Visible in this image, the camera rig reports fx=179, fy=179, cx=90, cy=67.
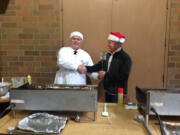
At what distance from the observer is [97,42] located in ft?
8.23

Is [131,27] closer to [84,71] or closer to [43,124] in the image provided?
[84,71]

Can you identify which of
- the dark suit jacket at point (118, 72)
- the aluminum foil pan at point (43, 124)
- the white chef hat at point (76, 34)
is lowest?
the aluminum foil pan at point (43, 124)

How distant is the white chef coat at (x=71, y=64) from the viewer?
86.7 inches

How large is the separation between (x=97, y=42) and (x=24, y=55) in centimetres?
107

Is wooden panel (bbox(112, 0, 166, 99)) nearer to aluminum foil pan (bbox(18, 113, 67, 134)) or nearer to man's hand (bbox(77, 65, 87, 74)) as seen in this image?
man's hand (bbox(77, 65, 87, 74))

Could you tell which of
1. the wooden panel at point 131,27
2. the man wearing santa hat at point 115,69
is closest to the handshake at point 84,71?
the man wearing santa hat at point 115,69

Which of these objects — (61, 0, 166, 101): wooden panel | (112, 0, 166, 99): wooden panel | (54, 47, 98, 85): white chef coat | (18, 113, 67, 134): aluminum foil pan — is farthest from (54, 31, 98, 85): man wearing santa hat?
(18, 113, 67, 134): aluminum foil pan

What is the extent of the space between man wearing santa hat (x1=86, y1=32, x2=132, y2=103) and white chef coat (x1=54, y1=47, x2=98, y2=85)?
0.20 m

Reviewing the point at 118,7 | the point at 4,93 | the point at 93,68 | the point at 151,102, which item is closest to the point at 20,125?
→ the point at 4,93

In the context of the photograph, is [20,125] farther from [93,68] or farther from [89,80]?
[89,80]

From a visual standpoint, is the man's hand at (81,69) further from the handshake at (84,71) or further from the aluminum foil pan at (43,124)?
the aluminum foil pan at (43,124)

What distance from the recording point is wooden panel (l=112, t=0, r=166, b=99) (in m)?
2.40

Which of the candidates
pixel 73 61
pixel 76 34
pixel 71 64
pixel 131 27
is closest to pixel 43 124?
pixel 71 64

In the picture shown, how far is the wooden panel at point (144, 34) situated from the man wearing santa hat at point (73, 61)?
21.6 inches
